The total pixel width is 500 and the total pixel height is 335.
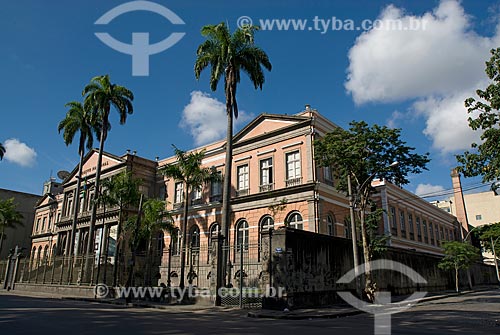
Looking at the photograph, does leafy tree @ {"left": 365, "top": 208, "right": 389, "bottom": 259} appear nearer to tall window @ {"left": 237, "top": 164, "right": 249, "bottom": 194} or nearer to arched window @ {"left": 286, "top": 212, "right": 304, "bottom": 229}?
arched window @ {"left": 286, "top": 212, "right": 304, "bottom": 229}

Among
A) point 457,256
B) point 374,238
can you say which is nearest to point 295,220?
point 374,238

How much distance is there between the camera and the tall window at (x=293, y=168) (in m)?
25.3

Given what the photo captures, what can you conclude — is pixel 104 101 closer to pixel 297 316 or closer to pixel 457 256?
pixel 297 316

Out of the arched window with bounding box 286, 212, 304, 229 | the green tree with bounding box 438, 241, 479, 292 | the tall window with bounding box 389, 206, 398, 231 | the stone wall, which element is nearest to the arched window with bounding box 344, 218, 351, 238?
the stone wall

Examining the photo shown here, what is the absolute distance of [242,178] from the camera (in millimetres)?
29219

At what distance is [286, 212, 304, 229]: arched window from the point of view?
24250mm

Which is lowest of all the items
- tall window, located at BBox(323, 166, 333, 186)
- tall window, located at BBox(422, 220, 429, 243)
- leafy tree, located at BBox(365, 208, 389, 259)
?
leafy tree, located at BBox(365, 208, 389, 259)

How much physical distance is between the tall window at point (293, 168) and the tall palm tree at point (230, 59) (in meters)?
5.86

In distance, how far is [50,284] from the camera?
90.5ft

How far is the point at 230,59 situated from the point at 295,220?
439 inches

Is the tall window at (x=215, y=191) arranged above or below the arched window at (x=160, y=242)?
above

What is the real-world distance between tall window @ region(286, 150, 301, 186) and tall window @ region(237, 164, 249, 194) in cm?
407

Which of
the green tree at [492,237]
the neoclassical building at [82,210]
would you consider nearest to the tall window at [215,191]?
the neoclassical building at [82,210]

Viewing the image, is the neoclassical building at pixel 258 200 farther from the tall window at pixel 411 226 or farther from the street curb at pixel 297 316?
the street curb at pixel 297 316
